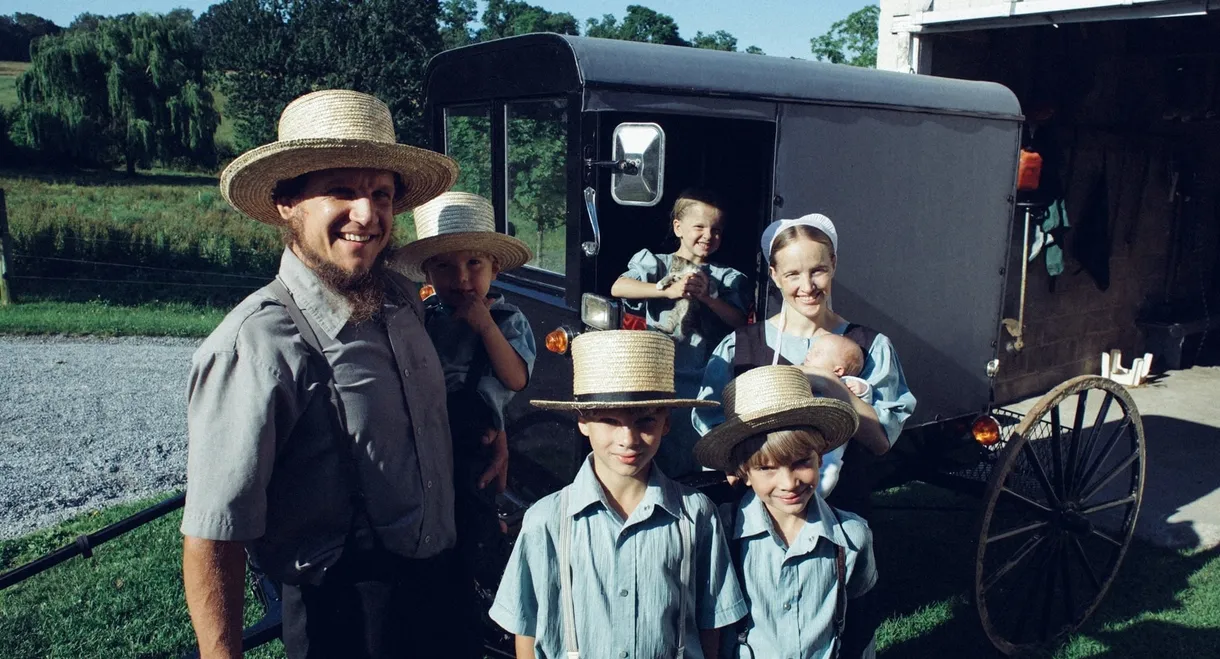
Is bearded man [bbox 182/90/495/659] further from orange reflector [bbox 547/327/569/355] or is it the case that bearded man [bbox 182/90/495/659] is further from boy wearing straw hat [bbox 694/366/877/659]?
orange reflector [bbox 547/327/569/355]

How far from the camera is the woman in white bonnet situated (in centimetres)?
296

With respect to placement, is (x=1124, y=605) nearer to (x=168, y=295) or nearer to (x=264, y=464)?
(x=264, y=464)

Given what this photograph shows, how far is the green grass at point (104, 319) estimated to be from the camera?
11578mm

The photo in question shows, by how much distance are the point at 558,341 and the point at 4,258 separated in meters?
11.8

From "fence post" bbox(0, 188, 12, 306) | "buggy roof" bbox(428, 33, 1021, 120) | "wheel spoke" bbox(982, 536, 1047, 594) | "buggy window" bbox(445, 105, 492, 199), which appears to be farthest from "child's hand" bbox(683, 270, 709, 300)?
"fence post" bbox(0, 188, 12, 306)

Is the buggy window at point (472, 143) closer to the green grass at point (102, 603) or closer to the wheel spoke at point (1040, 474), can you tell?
the green grass at point (102, 603)

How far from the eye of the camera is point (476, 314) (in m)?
2.90

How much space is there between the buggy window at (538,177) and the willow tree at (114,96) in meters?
34.4

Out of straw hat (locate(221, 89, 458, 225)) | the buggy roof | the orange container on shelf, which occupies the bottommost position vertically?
straw hat (locate(221, 89, 458, 225))

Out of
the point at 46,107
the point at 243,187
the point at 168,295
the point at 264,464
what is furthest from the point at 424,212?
the point at 46,107

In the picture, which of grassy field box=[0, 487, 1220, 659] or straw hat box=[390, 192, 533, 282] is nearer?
straw hat box=[390, 192, 533, 282]

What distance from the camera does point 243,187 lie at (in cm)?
231

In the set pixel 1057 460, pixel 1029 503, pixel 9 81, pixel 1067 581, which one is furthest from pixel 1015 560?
pixel 9 81

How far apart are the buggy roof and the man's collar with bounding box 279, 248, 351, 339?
4.73 feet
